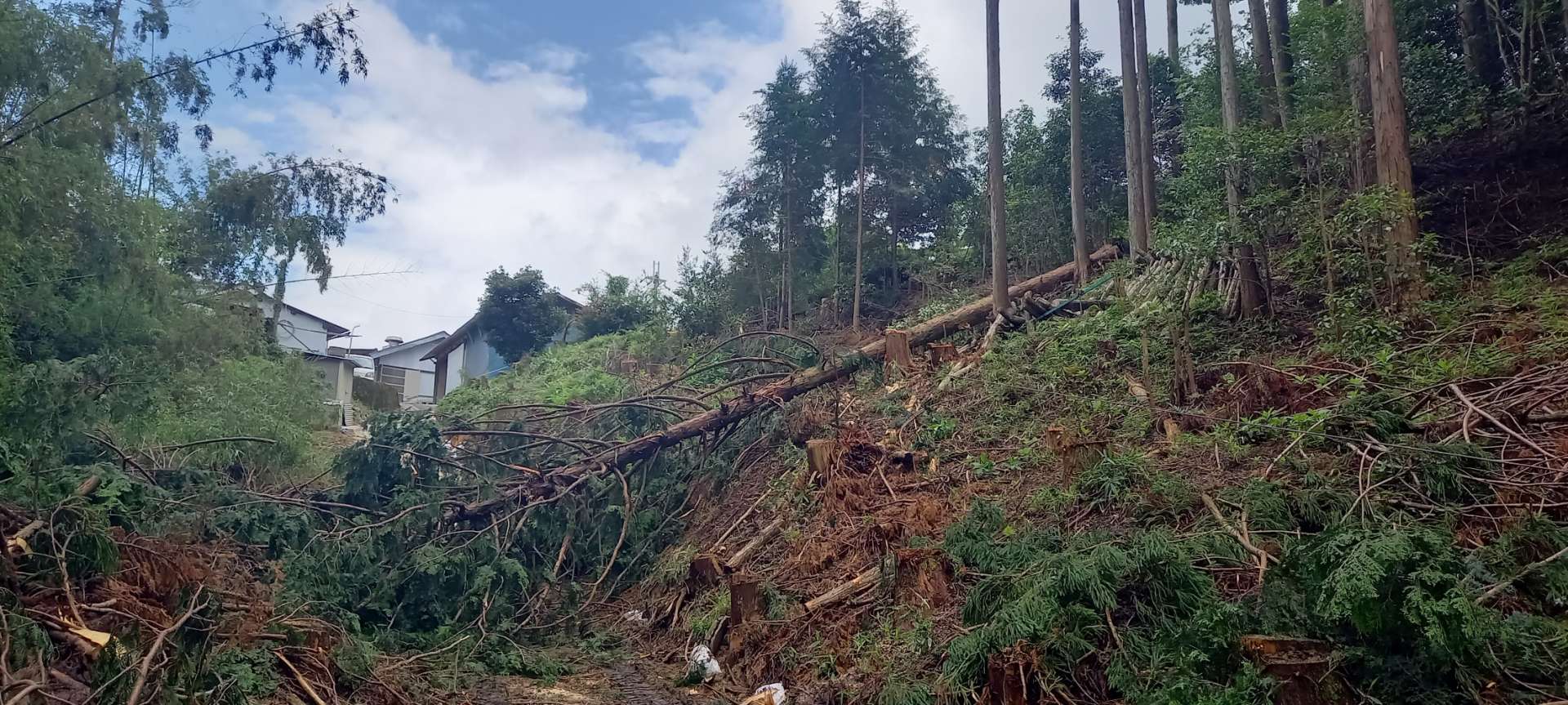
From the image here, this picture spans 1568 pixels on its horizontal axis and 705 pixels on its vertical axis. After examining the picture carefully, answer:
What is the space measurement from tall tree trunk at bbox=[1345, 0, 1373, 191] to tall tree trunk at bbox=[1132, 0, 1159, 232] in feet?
14.3

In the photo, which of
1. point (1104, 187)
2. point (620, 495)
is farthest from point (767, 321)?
point (620, 495)

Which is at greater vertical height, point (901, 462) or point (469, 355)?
point (469, 355)

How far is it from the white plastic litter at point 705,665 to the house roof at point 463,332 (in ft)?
71.2

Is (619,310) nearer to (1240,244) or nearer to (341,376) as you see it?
(341,376)

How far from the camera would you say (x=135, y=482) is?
20.9 ft

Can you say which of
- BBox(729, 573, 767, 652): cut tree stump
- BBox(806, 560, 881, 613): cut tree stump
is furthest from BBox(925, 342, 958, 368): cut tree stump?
BBox(729, 573, 767, 652): cut tree stump

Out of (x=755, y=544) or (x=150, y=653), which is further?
(x=755, y=544)

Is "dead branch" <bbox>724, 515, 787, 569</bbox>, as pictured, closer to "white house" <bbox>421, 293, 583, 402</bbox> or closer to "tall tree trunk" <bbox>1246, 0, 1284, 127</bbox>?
"tall tree trunk" <bbox>1246, 0, 1284, 127</bbox>

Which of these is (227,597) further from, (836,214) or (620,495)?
(836,214)

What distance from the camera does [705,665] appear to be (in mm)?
5797

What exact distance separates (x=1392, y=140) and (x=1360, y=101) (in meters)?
1.91

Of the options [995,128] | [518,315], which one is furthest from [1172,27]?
[518,315]

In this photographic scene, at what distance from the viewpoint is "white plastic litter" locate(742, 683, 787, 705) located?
505 centimetres

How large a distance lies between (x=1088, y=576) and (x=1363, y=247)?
483 cm
